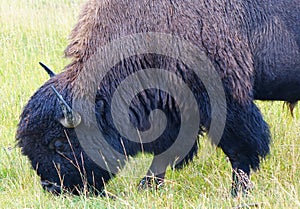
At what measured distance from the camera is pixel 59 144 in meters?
4.71

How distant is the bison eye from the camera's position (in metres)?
4.70

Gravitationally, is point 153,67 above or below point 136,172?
above

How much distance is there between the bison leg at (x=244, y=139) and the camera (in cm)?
488

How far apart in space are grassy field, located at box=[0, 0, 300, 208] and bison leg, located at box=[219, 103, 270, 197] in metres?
0.15

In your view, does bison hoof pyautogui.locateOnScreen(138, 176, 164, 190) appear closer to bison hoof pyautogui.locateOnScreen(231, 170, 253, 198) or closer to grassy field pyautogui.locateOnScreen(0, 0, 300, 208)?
grassy field pyautogui.locateOnScreen(0, 0, 300, 208)

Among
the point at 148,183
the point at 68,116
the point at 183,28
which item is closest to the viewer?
the point at 68,116

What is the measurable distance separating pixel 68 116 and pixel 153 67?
80cm

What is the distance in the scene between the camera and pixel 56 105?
463 cm

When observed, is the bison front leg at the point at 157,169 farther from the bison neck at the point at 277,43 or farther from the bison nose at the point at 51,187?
the bison neck at the point at 277,43

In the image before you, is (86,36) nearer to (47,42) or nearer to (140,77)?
(140,77)

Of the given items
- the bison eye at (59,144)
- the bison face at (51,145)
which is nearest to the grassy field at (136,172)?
the bison face at (51,145)

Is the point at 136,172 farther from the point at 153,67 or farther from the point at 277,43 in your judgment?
the point at 277,43

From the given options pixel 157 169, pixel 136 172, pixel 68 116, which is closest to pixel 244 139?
pixel 157 169

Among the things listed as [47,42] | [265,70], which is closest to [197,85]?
[265,70]
